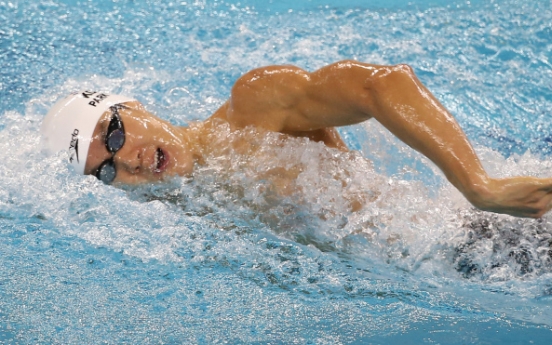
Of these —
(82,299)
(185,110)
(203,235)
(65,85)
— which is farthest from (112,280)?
(65,85)

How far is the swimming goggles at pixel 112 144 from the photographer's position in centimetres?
244

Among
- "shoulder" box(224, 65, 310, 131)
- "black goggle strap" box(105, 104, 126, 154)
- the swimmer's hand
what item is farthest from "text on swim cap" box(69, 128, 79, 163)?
the swimmer's hand

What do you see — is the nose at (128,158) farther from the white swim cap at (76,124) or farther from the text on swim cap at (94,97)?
the text on swim cap at (94,97)

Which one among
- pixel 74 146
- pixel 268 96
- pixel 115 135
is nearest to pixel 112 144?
pixel 115 135

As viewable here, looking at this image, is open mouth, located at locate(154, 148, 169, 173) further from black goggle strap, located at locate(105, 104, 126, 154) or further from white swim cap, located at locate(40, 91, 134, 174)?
white swim cap, located at locate(40, 91, 134, 174)

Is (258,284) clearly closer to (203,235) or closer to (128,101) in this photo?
→ (203,235)

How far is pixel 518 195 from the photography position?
1.69m

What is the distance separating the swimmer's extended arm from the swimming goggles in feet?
1.35

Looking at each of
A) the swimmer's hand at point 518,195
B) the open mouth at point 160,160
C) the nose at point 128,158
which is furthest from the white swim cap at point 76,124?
the swimmer's hand at point 518,195

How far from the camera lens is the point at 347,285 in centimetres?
223

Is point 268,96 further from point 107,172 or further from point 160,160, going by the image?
point 107,172

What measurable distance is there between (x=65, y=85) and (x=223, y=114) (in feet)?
6.04

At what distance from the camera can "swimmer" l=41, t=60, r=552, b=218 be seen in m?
1.75

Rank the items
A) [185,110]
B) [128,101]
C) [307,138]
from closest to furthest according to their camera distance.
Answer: [307,138] → [128,101] → [185,110]
